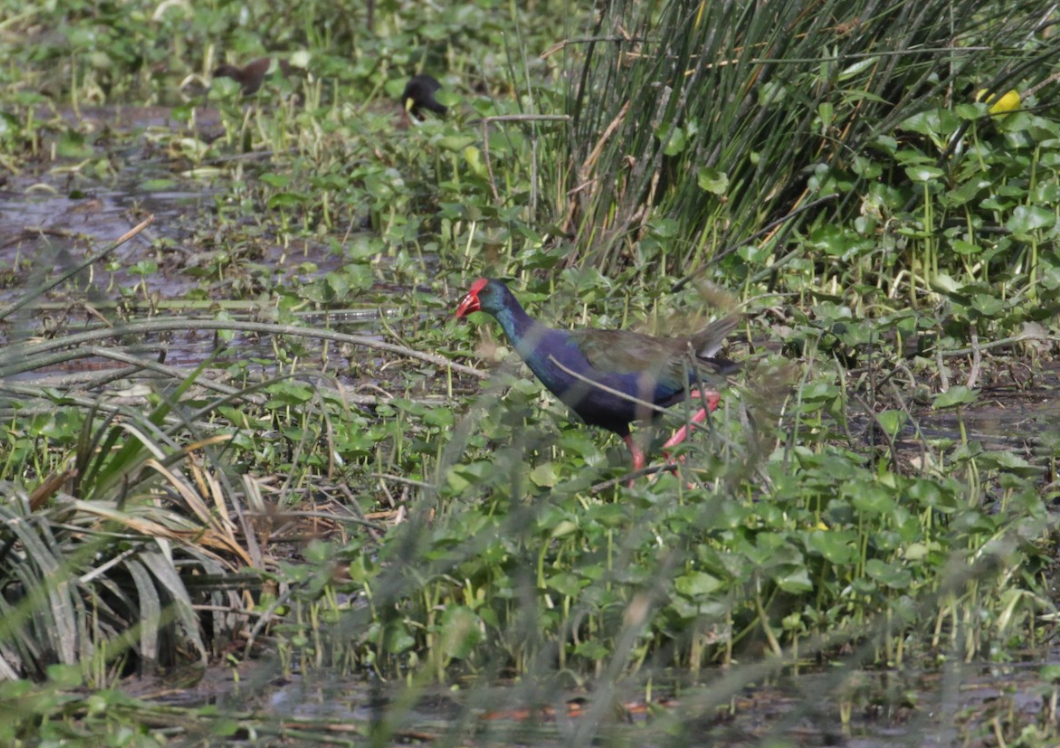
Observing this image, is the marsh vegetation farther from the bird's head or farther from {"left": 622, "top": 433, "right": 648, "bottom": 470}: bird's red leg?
the bird's head

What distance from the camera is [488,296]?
4.26 m

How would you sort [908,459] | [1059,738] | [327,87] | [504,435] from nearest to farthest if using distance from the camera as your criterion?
[1059,738] < [504,435] < [908,459] < [327,87]

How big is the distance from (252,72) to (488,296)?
361 cm

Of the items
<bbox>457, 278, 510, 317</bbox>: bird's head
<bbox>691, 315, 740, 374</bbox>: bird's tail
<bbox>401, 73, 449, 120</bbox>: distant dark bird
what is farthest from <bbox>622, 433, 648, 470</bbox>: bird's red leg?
<bbox>401, 73, 449, 120</bbox>: distant dark bird

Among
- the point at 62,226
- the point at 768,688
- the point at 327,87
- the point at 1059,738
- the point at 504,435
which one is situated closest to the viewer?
the point at 1059,738

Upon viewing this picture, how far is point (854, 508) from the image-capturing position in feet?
10.1

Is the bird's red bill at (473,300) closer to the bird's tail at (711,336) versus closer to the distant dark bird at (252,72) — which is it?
the bird's tail at (711,336)

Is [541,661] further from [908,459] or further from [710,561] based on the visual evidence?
[908,459]

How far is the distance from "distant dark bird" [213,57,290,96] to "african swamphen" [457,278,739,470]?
3.71m

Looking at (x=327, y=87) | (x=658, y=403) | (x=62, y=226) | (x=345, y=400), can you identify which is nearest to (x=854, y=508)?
(x=658, y=403)

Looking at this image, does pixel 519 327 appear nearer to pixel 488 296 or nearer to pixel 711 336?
pixel 488 296

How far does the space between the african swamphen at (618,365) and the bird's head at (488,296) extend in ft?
0.37

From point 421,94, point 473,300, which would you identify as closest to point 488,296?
point 473,300

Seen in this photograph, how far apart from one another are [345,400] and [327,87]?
14.0 ft
